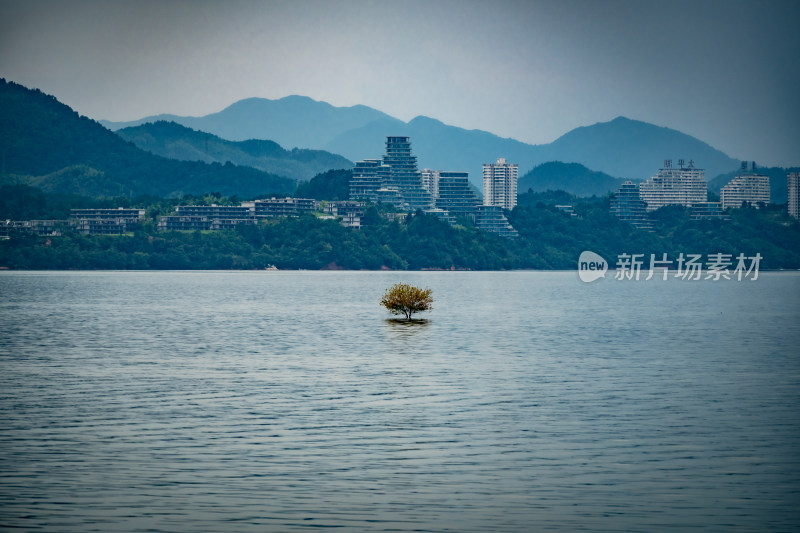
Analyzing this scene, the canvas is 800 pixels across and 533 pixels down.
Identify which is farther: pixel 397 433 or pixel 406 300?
pixel 406 300

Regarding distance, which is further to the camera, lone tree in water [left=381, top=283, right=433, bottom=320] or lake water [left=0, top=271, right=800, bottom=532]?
lone tree in water [left=381, top=283, right=433, bottom=320]

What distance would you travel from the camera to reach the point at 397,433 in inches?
1382

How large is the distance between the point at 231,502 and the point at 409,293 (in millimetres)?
68436

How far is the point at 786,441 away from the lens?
3403cm

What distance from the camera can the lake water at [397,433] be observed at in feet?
81.7

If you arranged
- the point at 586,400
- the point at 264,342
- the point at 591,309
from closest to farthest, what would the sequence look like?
the point at 586,400, the point at 264,342, the point at 591,309

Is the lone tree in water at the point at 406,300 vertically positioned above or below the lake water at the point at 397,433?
above

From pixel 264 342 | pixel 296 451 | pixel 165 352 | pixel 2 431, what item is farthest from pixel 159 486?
pixel 264 342

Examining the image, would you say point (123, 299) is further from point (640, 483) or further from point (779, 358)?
point (640, 483)

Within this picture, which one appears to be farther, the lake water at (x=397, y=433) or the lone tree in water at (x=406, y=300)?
the lone tree in water at (x=406, y=300)

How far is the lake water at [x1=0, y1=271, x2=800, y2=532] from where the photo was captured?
24906 millimetres

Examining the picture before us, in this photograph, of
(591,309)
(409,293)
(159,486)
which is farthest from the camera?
(591,309)

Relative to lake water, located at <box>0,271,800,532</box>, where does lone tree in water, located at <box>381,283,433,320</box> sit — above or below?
above

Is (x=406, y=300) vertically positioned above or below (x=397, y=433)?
above
